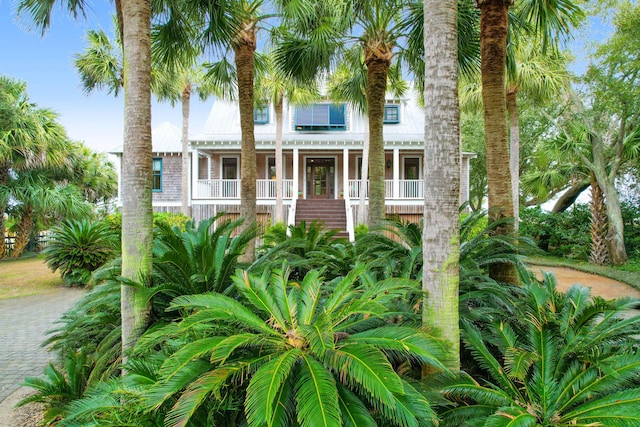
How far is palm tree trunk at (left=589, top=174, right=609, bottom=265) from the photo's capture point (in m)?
13.9

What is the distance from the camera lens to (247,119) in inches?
290

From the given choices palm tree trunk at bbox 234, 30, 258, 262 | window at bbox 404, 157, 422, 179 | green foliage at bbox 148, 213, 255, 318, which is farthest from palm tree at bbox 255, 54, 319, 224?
green foliage at bbox 148, 213, 255, 318

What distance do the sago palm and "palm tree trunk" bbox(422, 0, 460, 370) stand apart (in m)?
0.30

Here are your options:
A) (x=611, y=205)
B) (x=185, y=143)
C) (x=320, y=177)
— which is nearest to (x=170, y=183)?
(x=185, y=143)

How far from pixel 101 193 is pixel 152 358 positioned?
24457 mm

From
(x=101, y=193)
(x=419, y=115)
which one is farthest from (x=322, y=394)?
(x=101, y=193)

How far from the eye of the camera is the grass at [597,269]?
10.4m

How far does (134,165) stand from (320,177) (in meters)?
17.5

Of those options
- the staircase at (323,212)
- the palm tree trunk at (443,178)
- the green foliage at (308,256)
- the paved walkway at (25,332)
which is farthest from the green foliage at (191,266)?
the staircase at (323,212)

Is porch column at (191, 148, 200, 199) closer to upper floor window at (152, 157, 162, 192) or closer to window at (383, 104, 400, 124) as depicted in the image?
upper floor window at (152, 157, 162, 192)

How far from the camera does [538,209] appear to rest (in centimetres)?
1816

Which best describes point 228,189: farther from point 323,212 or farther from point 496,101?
point 496,101

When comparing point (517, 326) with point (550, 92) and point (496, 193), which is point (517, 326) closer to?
point (496, 193)

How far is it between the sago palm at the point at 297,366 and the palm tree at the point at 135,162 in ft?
3.02
